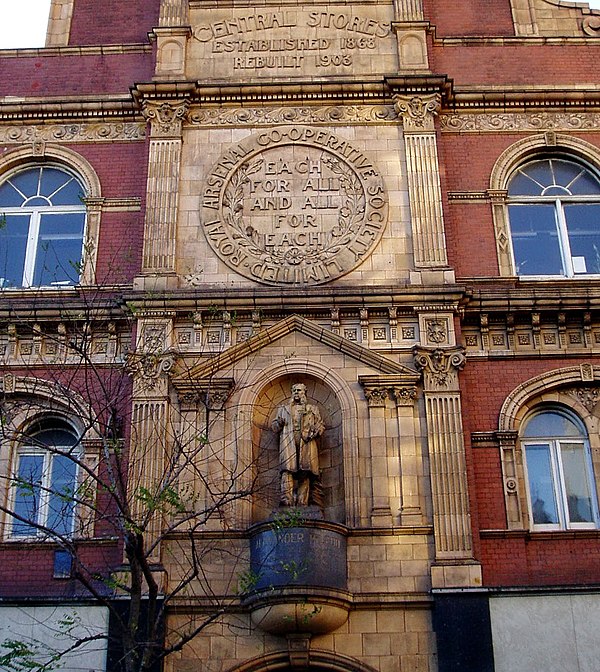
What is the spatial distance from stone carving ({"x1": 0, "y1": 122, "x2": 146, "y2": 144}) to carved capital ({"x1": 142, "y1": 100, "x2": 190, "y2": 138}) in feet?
1.86

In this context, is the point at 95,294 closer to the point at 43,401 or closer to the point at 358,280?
the point at 43,401

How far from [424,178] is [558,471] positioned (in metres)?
5.60

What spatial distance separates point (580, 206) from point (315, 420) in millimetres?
6845


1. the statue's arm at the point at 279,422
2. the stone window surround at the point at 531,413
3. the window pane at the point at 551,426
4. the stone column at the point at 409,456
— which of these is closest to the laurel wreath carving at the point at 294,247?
the statue's arm at the point at 279,422

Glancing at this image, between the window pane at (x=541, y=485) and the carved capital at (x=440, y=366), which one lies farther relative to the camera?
the carved capital at (x=440, y=366)

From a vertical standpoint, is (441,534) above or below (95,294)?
below

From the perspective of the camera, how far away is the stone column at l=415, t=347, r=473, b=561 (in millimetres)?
15016

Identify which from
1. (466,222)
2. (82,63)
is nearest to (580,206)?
(466,222)

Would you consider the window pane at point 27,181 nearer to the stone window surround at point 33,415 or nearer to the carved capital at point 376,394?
the stone window surround at point 33,415

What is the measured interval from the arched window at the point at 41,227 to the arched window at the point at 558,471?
8405mm

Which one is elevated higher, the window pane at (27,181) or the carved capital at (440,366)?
the window pane at (27,181)

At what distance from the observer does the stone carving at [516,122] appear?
1914cm

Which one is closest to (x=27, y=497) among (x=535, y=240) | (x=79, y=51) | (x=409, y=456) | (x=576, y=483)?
(x=409, y=456)

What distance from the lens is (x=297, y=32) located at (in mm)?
19891
